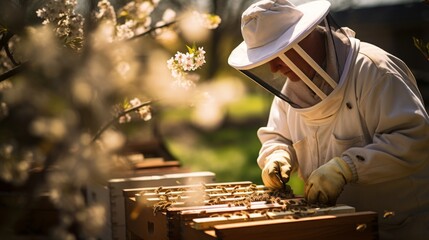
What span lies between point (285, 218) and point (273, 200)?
16.9 inches

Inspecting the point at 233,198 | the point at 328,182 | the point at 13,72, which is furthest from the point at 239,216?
the point at 13,72

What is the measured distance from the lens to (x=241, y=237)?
248 cm

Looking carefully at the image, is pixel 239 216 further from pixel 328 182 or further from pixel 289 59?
pixel 289 59

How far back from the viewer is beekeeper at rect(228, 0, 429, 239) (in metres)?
3.19

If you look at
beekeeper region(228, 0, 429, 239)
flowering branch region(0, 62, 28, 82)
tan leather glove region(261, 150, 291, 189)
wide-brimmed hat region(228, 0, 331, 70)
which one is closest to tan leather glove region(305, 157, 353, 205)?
beekeeper region(228, 0, 429, 239)

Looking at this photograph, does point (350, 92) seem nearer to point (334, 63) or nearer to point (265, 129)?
point (334, 63)

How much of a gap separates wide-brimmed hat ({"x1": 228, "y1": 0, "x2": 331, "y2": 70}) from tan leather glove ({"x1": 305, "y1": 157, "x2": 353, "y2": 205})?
1.98 feet

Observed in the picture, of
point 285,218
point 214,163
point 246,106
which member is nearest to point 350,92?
point 285,218

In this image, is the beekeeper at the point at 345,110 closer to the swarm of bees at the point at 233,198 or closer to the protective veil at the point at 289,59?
the protective veil at the point at 289,59

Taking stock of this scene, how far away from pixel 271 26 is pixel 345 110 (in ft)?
1.88

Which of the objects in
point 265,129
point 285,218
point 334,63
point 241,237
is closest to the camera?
point 241,237

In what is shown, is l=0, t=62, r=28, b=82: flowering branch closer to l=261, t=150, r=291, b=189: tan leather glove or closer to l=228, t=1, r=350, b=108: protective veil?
l=228, t=1, r=350, b=108: protective veil

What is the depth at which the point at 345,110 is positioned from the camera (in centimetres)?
344

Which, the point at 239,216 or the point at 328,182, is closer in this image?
the point at 239,216
